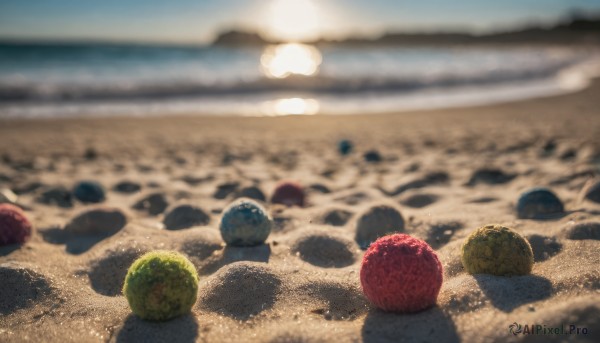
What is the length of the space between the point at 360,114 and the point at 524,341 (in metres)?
8.32

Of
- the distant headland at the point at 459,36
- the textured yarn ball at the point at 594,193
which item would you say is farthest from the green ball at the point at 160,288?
the distant headland at the point at 459,36

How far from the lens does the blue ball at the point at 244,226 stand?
2680 millimetres

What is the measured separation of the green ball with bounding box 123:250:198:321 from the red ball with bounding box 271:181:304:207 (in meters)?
1.71

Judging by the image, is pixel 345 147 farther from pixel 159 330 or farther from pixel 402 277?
pixel 159 330

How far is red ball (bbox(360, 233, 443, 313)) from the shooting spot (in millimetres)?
1864

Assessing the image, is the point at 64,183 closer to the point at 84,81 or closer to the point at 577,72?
the point at 84,81

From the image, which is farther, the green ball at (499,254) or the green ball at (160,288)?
the green ball at (499,254)

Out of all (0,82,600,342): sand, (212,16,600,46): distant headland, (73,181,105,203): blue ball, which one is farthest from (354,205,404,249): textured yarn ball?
(212,16,600,46): distant headland

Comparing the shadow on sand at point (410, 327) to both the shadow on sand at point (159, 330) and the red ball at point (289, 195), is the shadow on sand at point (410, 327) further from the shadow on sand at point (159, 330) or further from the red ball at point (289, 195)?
the red ball at point (289, 195)

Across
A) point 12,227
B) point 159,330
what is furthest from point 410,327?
point 12,227

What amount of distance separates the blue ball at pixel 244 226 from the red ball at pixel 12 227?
4.10 feet

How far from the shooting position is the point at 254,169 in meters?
5.02

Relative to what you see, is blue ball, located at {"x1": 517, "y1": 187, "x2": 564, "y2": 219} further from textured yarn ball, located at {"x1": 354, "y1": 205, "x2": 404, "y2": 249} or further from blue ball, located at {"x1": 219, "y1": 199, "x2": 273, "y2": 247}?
blue ball, located at {"x1": 219, "y1": 199, "x2": 273, "y2": 247}

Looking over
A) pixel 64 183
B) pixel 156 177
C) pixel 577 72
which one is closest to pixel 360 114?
pixel 156 177
